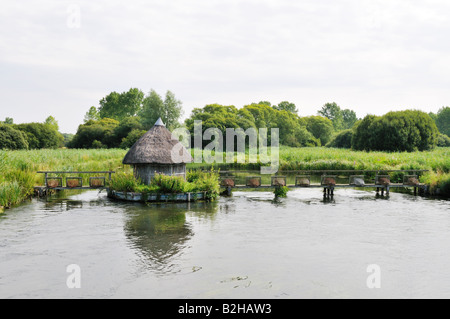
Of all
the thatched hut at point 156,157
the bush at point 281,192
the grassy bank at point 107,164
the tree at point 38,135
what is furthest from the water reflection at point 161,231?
the tree at point 38,135

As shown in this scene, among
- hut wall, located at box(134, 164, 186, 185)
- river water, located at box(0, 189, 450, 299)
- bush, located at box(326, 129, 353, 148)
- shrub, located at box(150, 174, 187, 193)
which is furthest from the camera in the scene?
bush, located at box(326, 129, 353, 148)

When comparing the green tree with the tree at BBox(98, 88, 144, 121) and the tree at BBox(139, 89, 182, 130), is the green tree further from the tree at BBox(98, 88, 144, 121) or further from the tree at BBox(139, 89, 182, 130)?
the tree at BBox(98, 88, 144, 121)

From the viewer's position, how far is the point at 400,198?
90.2 ft

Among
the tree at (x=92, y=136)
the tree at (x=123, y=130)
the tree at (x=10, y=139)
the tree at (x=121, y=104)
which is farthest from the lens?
the tree at (x=121, y=104)

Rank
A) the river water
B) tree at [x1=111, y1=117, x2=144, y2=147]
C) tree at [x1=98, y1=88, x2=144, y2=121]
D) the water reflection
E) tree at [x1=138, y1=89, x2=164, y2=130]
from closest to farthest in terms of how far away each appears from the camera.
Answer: the river water
the water reflection
tree at [x1=111, y1=117, x2=144, y2=147]
tree at [x1=138, y1=89, x2=164, y2=130]
tree at [x1=98, y1=88, x2=144, y2=121]

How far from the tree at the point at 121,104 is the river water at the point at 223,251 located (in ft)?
301

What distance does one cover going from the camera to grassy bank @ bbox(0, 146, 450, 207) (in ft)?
79.0

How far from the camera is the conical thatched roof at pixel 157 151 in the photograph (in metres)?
24.4

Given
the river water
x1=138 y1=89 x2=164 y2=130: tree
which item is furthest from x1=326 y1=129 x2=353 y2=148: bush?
the river water

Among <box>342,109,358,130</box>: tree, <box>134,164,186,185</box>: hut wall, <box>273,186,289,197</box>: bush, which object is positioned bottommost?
<box>273,186,289,197</box>: bush

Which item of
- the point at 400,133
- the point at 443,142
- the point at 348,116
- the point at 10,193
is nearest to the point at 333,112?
the point at 348,116

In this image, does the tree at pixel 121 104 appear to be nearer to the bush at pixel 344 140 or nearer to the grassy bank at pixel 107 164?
the bush at pixel 344 140

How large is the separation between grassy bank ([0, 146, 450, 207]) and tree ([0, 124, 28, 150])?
20.0m
